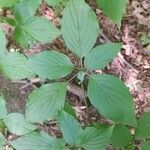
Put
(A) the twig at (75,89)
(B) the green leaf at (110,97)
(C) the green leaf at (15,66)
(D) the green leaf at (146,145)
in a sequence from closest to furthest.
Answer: (B) the green leaf at (110,97)
(C) the green leaf at (15,66)
(D) the green leaf at (146,145)
(A) the twig at (75,89)

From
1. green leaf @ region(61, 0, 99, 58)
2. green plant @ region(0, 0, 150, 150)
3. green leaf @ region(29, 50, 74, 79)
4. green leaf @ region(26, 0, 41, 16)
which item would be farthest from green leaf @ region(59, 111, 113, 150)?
green leaf @ region(26, 0, 41, 16)

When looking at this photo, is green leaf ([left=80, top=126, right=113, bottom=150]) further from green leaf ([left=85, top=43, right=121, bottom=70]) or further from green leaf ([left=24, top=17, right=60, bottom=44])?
green leaf ([left=24, top=17, right=60, bottom=44])

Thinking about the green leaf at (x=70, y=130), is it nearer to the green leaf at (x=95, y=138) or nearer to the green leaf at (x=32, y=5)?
the green leaf at (x=95, y=138)

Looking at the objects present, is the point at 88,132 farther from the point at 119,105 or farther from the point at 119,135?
the point at 119,135

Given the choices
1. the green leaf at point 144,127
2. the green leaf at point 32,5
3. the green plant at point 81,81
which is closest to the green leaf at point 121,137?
the green leaf at point 144,127

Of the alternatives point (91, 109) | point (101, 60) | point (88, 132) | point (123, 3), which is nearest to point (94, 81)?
point (101, 60)

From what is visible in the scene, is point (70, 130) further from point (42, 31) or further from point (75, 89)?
point (75, 89)
